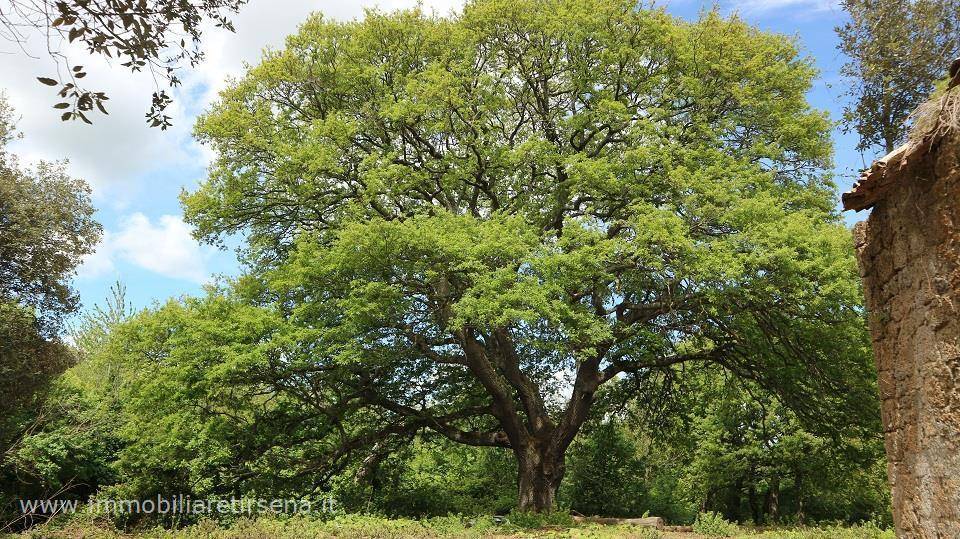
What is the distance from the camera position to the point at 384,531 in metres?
9.90

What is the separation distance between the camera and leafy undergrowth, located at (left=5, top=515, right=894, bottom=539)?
959 centimetres

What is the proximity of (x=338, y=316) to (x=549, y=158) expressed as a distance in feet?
19.6

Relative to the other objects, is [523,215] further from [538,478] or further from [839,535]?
[839,535]

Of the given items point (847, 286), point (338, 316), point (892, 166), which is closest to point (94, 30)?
point (892, 166)

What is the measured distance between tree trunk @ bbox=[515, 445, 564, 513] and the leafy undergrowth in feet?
10.7

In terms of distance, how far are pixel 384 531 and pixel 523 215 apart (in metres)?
7.02

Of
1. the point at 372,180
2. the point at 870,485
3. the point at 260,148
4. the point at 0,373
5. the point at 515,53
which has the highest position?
the point at 515,53

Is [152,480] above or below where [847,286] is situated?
below

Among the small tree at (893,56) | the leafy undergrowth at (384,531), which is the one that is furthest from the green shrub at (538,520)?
the small tree at (893,56)

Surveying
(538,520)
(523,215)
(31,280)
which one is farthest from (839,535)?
(31,280)

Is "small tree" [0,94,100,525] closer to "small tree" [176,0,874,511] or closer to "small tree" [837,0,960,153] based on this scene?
"small tree" [176,0,874,511]

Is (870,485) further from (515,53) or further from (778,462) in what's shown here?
(515,53)

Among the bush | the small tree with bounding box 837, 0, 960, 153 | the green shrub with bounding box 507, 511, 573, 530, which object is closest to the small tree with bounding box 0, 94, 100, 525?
the green shrub with bounding box 507, 511, 573, 530

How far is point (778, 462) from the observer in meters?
21.1
